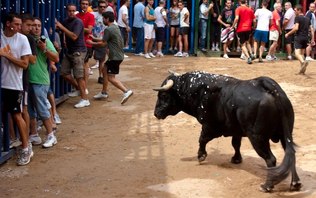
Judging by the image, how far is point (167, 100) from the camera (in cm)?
732

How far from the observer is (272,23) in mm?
16547

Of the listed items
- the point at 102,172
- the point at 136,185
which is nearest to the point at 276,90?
the point at 136,185

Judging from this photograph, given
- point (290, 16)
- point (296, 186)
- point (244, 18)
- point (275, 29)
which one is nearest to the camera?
point (296, 186)

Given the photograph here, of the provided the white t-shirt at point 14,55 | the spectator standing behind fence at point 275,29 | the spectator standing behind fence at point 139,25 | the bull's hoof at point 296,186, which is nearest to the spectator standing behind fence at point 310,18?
the spectator standing behind fence at point 275,29

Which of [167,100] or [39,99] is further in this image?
[39,99]

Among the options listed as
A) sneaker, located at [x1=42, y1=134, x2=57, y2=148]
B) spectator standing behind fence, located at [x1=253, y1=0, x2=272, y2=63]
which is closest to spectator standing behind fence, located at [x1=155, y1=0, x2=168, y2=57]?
spectator standing behind fence, located at [x1=253, y1=0, x2=272, y2=63]

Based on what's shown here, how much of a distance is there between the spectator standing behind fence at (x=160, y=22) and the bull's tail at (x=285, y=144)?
11405 millimetres

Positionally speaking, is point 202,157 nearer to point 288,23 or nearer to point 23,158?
point 23,158

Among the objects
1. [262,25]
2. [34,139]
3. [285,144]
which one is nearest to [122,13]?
[262,25]

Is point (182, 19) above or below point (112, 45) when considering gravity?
above

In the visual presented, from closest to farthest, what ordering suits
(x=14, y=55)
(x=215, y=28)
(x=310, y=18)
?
1. (x=14, y=55)
2. (x=310, y=18)
3. (x=215, y=28)

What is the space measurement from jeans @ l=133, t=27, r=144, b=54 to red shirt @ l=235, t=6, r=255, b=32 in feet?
10.6

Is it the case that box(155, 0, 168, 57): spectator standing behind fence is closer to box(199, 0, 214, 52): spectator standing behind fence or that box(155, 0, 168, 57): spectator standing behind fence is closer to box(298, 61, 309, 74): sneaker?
box(199, 0, 214, 52): spectator standing behind fence

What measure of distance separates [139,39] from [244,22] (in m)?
3.58
